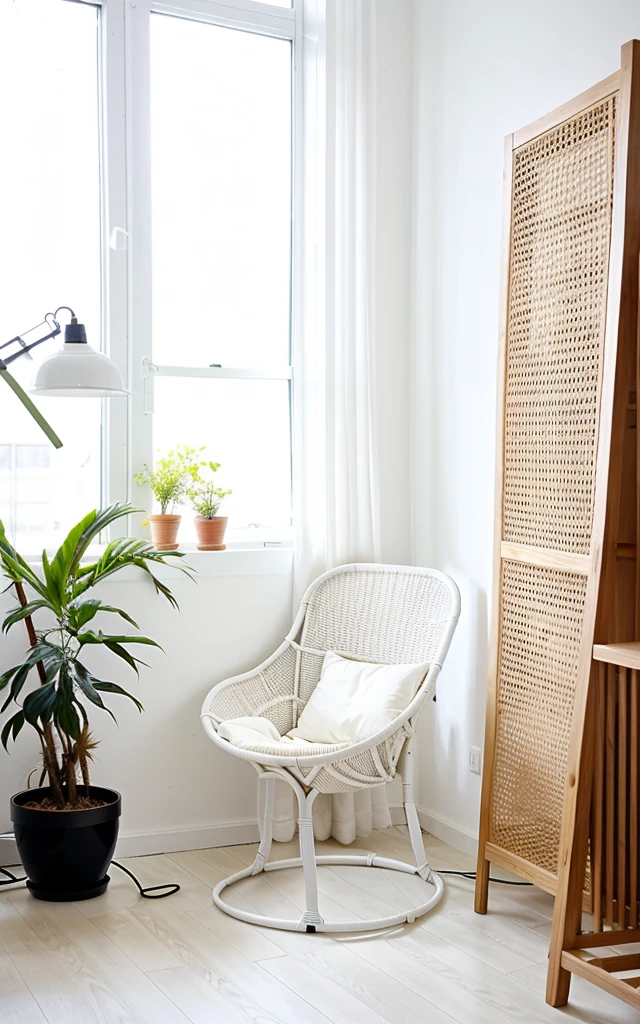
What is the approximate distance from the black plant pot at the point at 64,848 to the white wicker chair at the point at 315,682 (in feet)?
1.13

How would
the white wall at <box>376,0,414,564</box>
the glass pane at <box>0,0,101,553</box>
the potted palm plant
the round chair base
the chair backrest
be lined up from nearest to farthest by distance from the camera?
the round chair base, the potted palm plant, the chair backrest, the glass pane at <box>0,0,101,553</box>, the white wall at <box>376,0,414,564</box>

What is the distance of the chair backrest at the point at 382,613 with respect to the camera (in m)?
2.95

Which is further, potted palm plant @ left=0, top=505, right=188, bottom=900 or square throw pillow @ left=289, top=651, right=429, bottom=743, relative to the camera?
square throw pillow @ left=289, top=651, right=429, bottom=743

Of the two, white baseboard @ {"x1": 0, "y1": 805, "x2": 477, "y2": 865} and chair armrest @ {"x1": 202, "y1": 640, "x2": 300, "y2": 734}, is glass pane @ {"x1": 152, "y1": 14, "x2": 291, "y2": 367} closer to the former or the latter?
chair armrest @ {"x1": 202, "y1": 640, "x2": 300, "y2": 734}

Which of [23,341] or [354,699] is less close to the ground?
[23,341]

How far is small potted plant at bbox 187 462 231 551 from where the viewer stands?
323 centimetres

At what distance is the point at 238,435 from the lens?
11.1 ft

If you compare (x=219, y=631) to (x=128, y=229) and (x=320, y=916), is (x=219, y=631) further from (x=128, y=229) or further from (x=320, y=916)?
(x=128, y=229)

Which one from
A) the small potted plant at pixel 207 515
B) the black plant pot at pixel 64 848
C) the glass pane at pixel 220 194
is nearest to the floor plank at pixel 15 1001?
the black plant pot at pixel 64 848

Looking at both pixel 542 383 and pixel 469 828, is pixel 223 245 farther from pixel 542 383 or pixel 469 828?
pixel 469 828

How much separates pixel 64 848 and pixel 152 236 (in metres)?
1.85

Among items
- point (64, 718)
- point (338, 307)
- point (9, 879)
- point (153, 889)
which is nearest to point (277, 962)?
point (153, 889)

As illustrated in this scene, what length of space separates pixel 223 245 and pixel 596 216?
4.66ft

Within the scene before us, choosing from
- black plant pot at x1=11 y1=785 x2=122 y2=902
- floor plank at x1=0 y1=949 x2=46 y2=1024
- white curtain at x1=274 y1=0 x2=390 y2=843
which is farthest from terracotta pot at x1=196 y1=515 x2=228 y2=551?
floor plank at x1=0 y1=949 x2=46 y2=1024
